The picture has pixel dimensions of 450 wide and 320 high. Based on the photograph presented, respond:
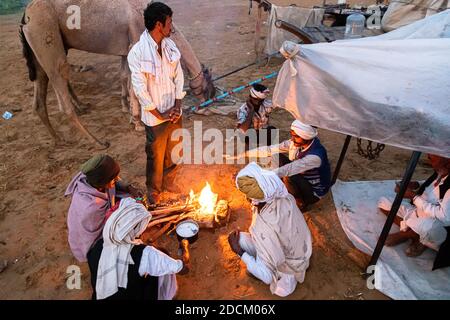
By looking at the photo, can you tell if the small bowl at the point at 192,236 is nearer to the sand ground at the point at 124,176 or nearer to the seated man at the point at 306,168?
the sand ground at the point at 124,176

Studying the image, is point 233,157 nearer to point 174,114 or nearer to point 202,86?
point 174,114

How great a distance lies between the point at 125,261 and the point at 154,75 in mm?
2016

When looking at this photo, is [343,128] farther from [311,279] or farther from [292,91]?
[311,279]

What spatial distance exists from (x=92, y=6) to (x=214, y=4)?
38.7 ft

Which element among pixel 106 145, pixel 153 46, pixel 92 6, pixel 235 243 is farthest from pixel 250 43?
pixel 235 243

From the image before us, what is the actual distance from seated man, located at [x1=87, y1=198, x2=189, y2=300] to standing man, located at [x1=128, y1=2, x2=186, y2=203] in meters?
1.43

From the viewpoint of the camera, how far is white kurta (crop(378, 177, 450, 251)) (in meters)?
3.09

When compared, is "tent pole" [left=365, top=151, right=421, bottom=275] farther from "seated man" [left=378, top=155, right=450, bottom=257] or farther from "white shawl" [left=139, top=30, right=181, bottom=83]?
"white shawl" [left=139, top=30, right=181, bottom=83]


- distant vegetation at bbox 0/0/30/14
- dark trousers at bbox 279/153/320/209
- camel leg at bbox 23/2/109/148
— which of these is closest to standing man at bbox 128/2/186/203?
dark trousers at bbox 279/153/320/209

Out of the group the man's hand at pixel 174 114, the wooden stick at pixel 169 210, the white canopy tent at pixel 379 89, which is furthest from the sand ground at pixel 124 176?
the man's hand at pixel 174 114

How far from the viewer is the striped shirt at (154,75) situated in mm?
3324

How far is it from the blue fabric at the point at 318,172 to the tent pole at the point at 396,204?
936 mm

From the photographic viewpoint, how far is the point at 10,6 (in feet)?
50.3

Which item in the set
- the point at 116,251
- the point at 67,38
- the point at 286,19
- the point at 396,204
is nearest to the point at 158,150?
the point at 116,251
